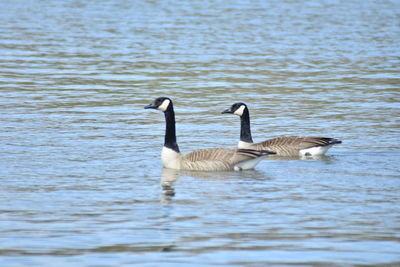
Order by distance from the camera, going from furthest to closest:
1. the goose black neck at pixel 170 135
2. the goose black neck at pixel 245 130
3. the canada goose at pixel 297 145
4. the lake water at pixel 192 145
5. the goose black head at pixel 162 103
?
the goose black neck at pixel 245 130
the canada goose at pixel 297 145
the goose black head at pixel 162 103
the goose black neck at pixel 170 135
the lake water at pixel 192 145

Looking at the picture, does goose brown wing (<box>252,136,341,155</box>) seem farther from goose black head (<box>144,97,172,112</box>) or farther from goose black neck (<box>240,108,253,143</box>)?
goose black head (<box>144,97,172,112</box>)

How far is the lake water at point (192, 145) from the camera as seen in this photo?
37.7 feet

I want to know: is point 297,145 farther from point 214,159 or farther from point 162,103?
point 162,103

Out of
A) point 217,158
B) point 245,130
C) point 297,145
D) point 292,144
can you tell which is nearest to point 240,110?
point 245,130

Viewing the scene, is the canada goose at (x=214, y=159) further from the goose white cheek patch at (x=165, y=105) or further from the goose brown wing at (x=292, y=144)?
the goose brown wing at (x=292, y=144)

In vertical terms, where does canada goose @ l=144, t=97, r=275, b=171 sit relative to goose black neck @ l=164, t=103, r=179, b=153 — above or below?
below

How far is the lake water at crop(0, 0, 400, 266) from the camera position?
11477 millimetres

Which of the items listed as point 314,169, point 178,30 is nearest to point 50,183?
point 314,169

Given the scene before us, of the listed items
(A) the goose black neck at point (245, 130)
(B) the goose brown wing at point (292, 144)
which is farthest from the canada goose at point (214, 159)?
(A) the goose black neck at point (245, 130)

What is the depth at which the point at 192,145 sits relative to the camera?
19.9 metres

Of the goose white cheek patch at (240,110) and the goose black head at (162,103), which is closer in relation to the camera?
the goose black head at (162,103)

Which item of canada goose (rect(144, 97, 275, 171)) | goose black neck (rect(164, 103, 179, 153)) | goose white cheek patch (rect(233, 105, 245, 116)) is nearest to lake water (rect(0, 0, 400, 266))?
canada goose (rect(144, 97, 275, 171))

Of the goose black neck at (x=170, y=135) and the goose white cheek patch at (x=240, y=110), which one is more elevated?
the goose white cheek patch at (x=240, y=110)

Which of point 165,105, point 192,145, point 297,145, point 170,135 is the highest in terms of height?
point 165,105
